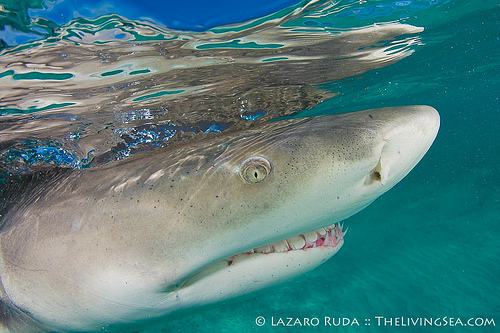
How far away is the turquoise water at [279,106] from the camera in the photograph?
4211 mm

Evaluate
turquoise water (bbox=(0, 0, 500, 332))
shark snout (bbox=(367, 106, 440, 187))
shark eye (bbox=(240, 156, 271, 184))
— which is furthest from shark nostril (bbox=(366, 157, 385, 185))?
turquoise water (bbox=(0, 0, 500, 332))

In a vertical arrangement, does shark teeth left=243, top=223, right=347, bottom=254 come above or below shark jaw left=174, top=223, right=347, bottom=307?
above

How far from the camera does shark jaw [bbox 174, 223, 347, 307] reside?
2.36m

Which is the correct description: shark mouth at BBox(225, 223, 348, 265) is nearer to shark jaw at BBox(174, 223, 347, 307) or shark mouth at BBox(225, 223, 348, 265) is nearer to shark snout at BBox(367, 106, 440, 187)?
shark jaw at BBox(174, 223, 347, 307)

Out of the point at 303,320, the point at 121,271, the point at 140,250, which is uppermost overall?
the point at 140,250

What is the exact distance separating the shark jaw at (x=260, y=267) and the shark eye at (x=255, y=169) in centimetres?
60

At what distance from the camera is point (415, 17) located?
21.1 feet

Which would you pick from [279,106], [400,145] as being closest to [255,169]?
[400,145]

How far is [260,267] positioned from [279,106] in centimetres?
688

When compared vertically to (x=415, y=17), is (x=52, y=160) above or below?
below

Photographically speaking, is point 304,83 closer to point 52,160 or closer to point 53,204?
point 52,160

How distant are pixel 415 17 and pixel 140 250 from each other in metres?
7.04

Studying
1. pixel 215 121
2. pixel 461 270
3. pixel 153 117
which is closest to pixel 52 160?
pixel 153 117

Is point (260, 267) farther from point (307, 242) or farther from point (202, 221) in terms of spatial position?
point (202, 221)
